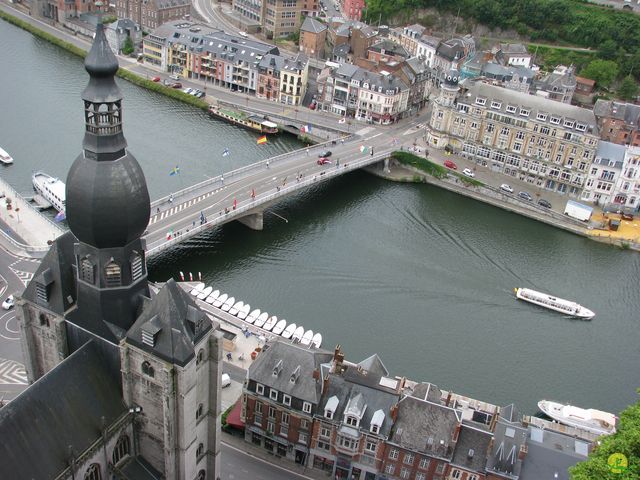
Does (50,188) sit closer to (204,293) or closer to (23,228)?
(23,228)

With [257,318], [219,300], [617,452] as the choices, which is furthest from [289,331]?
[617,452]

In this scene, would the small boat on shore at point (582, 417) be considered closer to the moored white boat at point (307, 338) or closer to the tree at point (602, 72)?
the moored white boat at point (307, 338)

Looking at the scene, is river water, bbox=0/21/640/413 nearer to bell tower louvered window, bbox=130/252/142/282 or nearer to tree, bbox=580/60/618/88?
bell tower louvered window, bbox=130/252/142/282

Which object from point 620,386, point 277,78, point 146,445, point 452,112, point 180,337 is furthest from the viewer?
point 277,78

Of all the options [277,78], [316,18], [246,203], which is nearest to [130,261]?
[246,203]

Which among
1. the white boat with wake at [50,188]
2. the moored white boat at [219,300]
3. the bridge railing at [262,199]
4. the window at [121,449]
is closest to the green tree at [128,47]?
the white boat with wake at [50,188]

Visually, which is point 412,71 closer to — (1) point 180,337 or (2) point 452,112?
(2) point 452,112

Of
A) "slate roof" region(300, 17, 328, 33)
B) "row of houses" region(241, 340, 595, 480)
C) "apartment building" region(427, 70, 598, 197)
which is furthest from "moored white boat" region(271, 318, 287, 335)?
"slate roof" region(300, 17, 328, 33)
